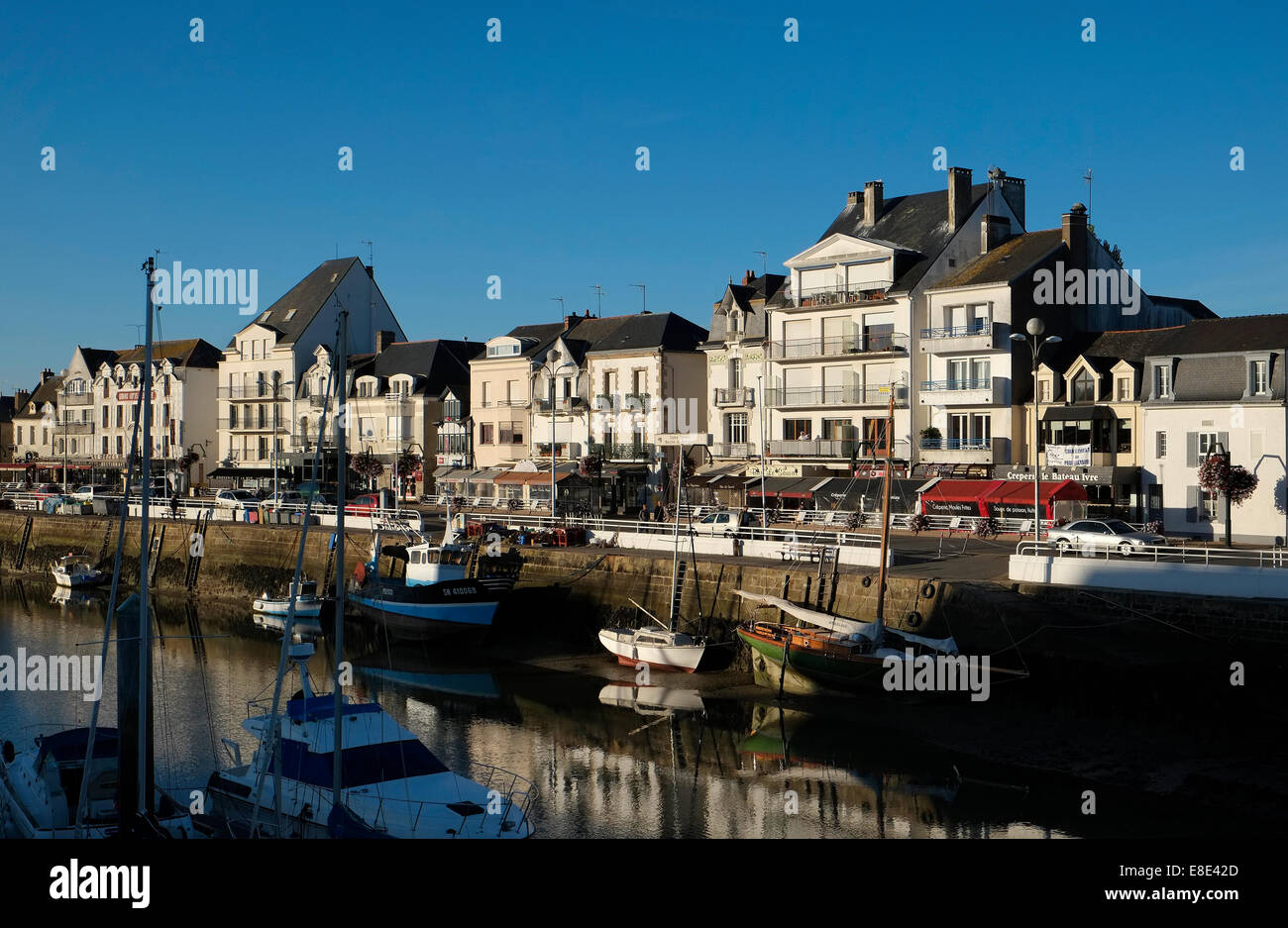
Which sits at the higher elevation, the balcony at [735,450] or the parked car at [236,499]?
the balcony at [735,450]

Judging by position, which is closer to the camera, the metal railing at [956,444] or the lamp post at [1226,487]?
the lamp post at [1226,487]

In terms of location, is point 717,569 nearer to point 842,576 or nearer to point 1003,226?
point 842,576

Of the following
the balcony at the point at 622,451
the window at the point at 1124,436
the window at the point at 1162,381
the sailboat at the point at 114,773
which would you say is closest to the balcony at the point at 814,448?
the balcony at the point at 622,451

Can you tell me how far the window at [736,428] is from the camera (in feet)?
200

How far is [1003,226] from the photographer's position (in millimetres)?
56125

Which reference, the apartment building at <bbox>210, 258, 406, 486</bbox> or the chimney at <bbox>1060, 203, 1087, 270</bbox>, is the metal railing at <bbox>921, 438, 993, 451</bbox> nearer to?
the chimney at <bbox>1060, 203, 1087, 270</bbox>

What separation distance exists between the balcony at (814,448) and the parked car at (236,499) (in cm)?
2562

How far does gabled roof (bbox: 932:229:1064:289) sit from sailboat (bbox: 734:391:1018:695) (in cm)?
2084

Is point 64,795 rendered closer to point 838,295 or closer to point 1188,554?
point 1188,554

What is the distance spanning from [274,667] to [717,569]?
14.4 meters

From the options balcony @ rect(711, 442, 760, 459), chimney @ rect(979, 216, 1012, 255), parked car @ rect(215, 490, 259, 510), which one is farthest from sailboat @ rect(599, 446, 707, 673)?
parked car @ rect(215, 490, 259, 510)

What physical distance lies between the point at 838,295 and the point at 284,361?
Result: 4027 centimetres

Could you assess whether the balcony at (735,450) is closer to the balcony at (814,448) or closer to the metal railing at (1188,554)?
the balcony at (814,448)

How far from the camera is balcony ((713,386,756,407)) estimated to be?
60188mm
